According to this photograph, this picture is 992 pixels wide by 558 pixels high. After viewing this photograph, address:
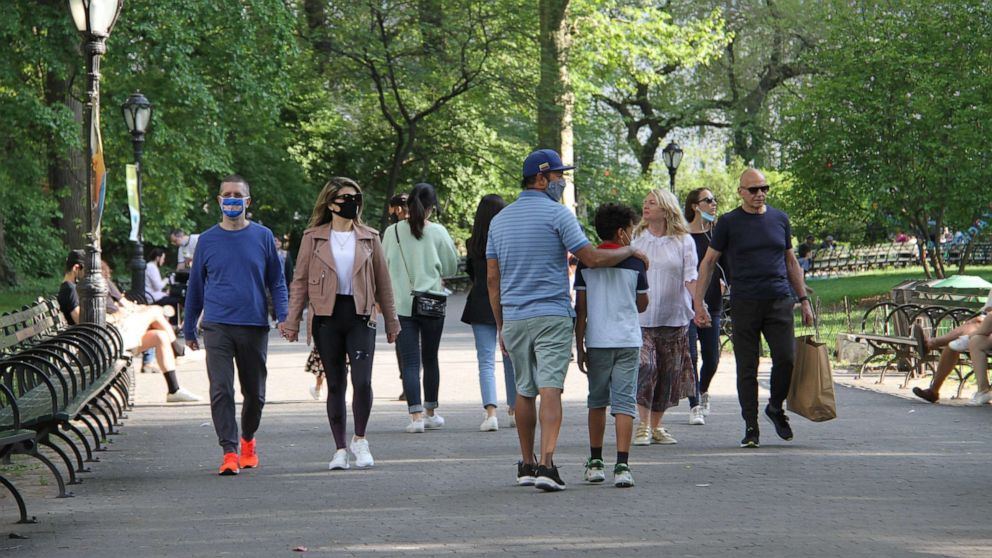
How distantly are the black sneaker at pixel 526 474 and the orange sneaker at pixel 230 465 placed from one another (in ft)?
6.13

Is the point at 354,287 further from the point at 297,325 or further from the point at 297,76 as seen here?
the point at 297,76

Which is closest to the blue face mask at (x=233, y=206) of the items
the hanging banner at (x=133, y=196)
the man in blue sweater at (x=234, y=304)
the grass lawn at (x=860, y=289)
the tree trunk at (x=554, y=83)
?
the man in blue sweater at (x=234, y=304)

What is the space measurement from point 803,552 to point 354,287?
→ 3854 mm

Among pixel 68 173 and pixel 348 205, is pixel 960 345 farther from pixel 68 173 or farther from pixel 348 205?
pixel 68 173

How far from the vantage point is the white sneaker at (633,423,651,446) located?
10.7 m

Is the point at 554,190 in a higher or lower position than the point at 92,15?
lower

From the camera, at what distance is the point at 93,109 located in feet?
45.6

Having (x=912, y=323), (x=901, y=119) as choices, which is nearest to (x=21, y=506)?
(x=912, y=323)

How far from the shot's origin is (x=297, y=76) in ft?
120

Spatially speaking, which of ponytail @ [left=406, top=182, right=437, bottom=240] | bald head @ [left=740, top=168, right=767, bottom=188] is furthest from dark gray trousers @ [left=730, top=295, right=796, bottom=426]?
ponytail @ [left=406, top=182, right=437, bottom=240]

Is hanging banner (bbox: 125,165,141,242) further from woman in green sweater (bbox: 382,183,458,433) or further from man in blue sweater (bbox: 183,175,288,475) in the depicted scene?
man in blue sweater (bbox: 183,175,288,475)

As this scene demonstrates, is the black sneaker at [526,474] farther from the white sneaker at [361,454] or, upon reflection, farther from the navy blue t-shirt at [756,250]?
the navy blue t-shirt at [756,250]

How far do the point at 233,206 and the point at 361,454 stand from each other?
172 cm

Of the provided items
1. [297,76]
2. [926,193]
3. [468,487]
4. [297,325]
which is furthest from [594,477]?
[297,76]
